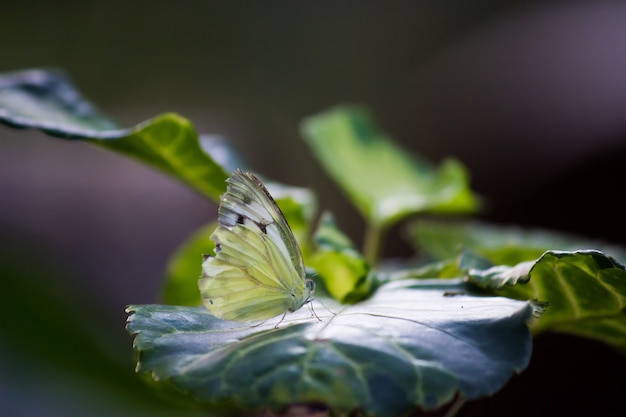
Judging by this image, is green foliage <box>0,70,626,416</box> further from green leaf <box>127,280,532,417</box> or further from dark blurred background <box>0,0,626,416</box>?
dark blurred background <box>0,0,626,416</box>

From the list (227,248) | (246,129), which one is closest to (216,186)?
(227,248)

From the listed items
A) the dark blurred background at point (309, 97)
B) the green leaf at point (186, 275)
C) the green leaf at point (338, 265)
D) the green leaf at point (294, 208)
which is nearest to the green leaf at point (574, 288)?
the green leaf at point (338, 265)

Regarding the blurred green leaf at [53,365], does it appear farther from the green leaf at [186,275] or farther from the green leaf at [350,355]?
the green leaf at [350,355]

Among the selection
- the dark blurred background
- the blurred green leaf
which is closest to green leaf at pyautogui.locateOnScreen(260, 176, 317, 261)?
the blurred green leaf

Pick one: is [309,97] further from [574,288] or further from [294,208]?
[574,288]

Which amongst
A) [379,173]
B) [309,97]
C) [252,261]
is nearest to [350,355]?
[252,261]

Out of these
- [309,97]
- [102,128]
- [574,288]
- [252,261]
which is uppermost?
Result: [309,97]

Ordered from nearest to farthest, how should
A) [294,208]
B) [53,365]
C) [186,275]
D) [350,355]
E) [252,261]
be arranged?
[350,355], [252,261], [53,365], [294,208], [186,275]
